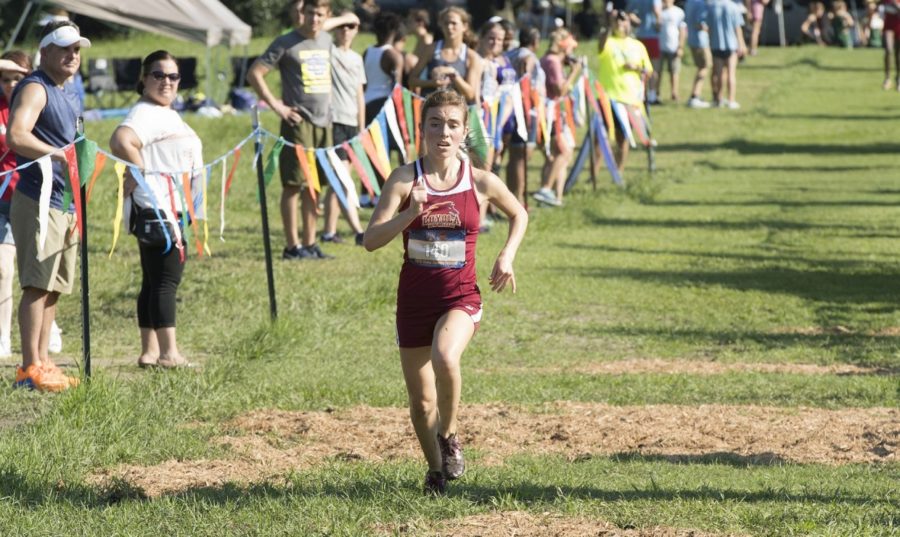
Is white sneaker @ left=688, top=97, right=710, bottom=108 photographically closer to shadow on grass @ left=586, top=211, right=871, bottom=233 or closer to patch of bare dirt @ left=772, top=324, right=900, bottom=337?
shadow on grass @ left=586, top=211, right=871, bottom=233

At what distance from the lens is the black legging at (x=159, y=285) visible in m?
9.23

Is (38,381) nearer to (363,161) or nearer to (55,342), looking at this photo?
(55,342)

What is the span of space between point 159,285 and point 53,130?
1.18 meters

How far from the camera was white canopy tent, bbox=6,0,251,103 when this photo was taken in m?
20.9

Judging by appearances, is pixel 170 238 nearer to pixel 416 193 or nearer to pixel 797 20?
pixel 416 193

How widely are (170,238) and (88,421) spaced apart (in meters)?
1.69

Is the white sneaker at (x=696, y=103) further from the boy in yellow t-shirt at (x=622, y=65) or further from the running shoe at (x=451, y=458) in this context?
the running shoe at (x=451, y=458)

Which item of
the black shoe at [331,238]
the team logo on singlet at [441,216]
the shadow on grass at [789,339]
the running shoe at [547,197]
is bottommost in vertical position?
the shadow on grass at [789,339]

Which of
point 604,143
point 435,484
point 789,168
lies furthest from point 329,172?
point 789,168

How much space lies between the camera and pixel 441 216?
20.9 feet

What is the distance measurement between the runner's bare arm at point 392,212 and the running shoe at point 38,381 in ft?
9.76

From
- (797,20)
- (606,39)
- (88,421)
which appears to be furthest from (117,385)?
(797,20)

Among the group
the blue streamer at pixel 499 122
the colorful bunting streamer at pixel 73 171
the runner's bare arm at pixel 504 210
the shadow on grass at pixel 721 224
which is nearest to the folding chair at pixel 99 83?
the shadow on grass at pixel 721 224

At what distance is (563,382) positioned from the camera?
941cm
